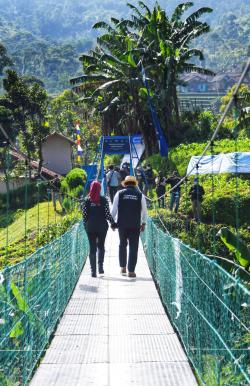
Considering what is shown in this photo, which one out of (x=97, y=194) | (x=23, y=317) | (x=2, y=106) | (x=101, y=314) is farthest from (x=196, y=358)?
(x=2, y=106)

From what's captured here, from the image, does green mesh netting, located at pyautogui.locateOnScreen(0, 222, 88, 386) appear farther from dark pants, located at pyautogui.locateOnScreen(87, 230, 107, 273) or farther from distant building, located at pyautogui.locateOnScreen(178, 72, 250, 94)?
distant building, located at pyautogui.locateOnScreen(178, 72, 250, 94)

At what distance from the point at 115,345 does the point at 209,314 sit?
1178 millimetres

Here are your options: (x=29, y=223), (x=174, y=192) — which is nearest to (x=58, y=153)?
(x=29, y=223)

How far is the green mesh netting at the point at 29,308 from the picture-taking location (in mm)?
4863

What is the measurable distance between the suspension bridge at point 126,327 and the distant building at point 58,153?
3967cm

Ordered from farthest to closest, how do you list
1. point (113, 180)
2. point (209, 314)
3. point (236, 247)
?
1. point (113, 180)
2. point (236, 247)
3. point (209, 314)

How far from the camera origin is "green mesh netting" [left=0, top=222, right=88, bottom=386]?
486cm

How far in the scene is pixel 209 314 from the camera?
5336 millimetres

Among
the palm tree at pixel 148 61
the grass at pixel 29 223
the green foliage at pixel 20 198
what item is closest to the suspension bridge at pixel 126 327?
the grass at pixel 29 223

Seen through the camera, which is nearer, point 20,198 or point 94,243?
point 94,243

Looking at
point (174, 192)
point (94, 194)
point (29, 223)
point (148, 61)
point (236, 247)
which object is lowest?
point (29, 223)

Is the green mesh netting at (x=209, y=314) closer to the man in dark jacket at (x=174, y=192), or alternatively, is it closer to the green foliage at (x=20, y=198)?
the man in dark jacket at (x=174, y=192)

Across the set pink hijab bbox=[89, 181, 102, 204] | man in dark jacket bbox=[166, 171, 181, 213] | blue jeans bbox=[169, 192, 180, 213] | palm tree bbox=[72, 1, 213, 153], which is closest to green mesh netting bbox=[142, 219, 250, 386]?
pink hijab bbox=[89, 181, 102, 204]

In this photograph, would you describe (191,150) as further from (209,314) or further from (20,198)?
(209,314)
